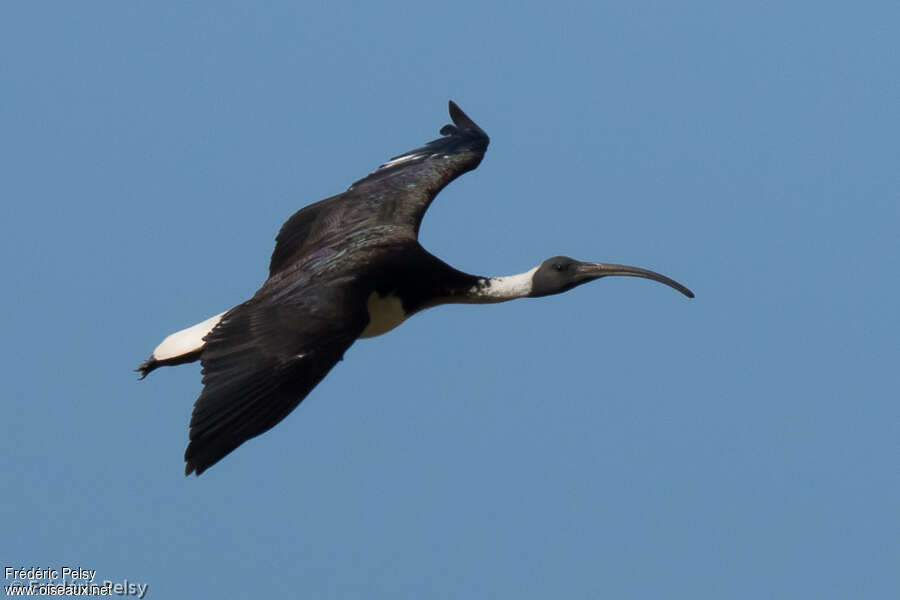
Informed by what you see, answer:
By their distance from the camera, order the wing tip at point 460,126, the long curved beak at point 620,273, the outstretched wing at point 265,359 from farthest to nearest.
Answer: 1. the wing tip at point 460,126
2. the long curved beak at point 620,273
3. the outstretched wing at point 265,359

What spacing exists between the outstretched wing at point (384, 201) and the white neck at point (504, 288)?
0.82 metres

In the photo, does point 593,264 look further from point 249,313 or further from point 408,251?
point 249,313

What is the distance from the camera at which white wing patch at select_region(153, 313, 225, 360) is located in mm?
15352

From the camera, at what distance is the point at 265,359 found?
13406 millimetres

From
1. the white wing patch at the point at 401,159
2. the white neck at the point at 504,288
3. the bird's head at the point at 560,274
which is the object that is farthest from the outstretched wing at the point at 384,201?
the bird's head at the point at 560,274

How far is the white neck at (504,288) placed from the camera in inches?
642

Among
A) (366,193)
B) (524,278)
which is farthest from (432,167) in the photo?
(524,278)

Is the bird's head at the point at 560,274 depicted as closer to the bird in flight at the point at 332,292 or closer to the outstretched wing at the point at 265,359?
the bird in flight at the point at 332,292

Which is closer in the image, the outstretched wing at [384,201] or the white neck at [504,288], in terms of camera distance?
the white neck at [504,288]

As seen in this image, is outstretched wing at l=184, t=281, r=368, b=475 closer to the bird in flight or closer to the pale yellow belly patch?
the bird in flight

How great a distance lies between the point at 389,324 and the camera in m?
15.8

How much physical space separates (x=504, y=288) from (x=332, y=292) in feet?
7.57

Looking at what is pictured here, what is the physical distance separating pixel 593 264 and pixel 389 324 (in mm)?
1998

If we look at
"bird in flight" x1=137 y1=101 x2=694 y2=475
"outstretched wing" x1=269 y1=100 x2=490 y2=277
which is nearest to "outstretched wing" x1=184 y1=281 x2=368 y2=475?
"bird in flight" x1=137 y1=101 x2=694 y2=475
